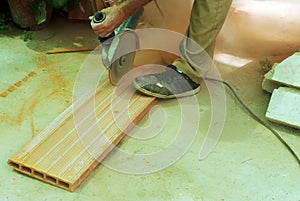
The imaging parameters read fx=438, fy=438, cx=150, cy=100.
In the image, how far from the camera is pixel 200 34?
1.92 m

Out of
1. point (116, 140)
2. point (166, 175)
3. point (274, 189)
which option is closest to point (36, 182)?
point (116, 140)

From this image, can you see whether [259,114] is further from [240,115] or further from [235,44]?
[235,44]

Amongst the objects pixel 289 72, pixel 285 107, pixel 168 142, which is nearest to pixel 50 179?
pixel 168 142

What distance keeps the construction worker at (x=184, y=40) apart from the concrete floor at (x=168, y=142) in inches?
2.8

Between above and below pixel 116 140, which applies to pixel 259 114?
below

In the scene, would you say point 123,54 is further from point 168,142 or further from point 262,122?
point 262,122

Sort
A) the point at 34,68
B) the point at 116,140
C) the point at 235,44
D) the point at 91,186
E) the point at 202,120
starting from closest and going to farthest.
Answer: the point at 91,186 → the point at 116,140 → the point at 202,120 → the point at 34,68 → the point at 235,44

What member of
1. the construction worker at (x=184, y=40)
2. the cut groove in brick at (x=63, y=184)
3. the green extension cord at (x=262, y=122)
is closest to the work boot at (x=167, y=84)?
the construction worker at (x=184, y=40)

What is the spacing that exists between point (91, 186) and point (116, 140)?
233 millimetres

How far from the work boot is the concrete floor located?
5cm

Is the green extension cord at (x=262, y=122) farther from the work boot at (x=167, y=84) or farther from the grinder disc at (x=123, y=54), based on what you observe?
the grinder disc at (x=123, y=54)

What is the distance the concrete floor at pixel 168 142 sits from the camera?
156cm

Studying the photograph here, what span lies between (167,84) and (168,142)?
0.32m

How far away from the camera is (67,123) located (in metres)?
1.79
